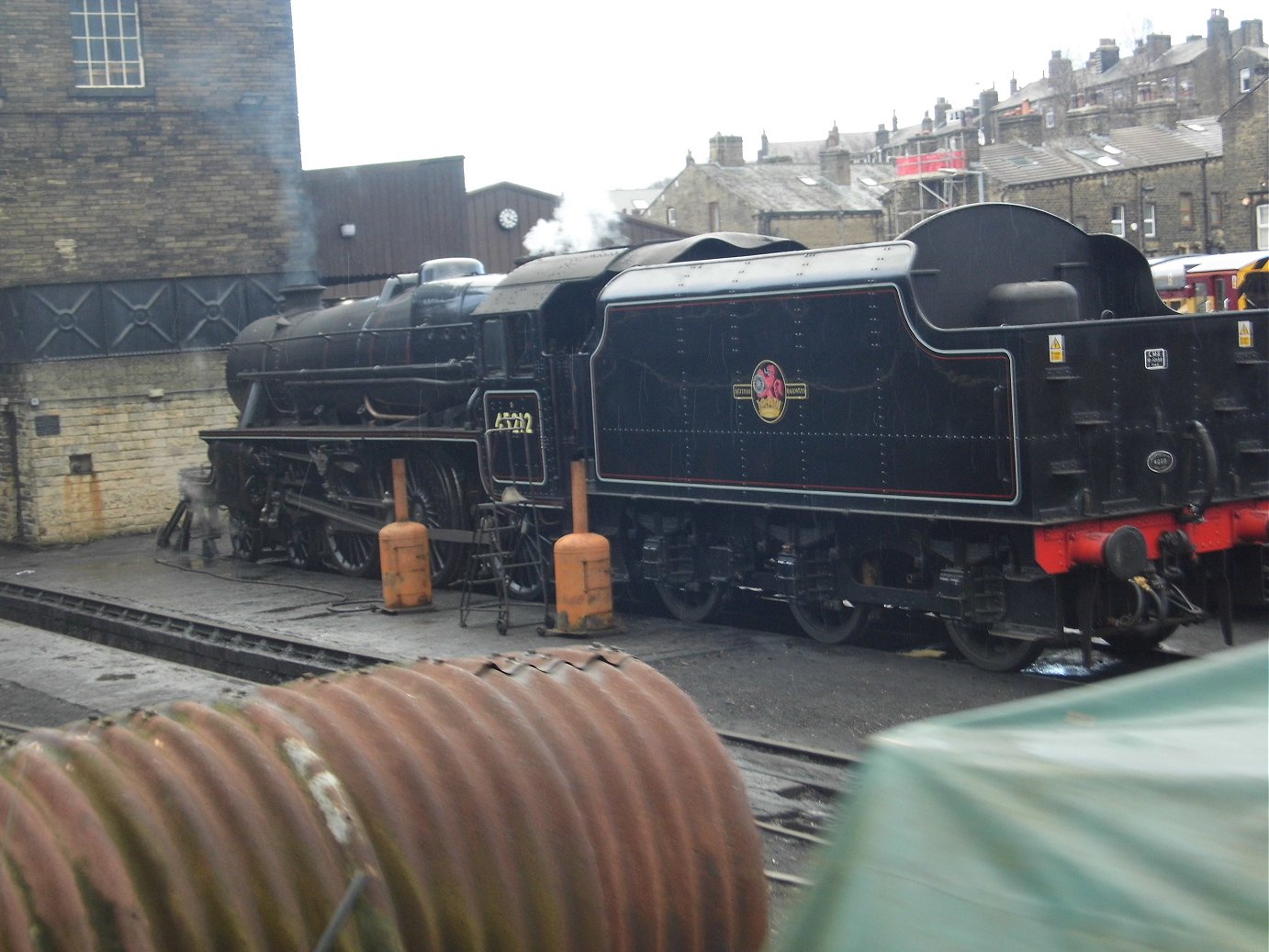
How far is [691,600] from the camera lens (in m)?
12.0

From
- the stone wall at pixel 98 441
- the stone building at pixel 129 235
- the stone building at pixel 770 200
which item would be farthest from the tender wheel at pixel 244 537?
the stone building at pixel 770 200

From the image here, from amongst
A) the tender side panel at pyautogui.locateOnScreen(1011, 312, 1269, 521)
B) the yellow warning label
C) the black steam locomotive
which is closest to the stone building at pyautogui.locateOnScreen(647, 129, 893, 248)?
the black steam locomotive

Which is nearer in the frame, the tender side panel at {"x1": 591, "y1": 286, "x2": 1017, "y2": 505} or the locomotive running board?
the tender side panel at {"x1": 591, "y1": 286, "x2": 1017, "y2": 505}

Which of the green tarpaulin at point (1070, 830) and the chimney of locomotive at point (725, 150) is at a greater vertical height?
the chimney of locomotive at point (725, 150)

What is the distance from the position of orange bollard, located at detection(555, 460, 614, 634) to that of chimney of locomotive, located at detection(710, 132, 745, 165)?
120ft

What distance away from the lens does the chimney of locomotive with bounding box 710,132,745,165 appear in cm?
4622

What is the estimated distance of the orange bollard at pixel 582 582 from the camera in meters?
11.2

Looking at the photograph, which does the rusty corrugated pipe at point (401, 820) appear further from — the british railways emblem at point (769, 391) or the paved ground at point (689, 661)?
the british railways emblem at point (769, 391)

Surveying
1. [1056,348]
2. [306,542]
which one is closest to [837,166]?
[306,542]

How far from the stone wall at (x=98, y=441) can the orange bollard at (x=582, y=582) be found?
11.2m

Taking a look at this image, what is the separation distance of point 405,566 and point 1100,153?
36.2 meters

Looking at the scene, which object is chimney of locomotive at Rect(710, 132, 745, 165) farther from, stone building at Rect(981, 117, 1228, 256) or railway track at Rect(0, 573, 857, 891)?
railway track at Rect(0, 573, 857, 891)

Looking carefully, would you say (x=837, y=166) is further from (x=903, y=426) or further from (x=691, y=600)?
(x=903, y=426)

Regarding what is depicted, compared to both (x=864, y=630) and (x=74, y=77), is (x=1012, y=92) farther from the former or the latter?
(x=864, y=630)
